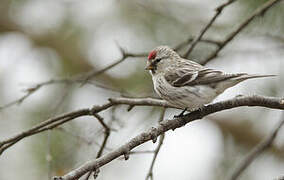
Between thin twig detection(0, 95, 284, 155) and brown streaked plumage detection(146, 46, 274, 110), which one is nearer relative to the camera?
thin twig detection(0, 95, 284, 155)

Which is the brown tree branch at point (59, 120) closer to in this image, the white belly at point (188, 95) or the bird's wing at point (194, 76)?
the white belly at point (188, 95)

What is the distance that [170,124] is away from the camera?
287 centimetres

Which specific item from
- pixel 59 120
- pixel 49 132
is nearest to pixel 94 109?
pixel 59 120

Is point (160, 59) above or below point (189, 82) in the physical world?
below

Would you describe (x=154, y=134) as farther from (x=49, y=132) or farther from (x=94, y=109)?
(x=49, y=132)

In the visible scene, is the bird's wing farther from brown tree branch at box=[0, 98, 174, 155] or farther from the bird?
brown tree branch at box=[0, 98, 174, 155]

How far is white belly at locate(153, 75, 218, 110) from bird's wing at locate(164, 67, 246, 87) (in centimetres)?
5

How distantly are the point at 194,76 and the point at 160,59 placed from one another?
1.84ft

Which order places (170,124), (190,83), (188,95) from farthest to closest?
(190,83) → (188,95) → (170,124)

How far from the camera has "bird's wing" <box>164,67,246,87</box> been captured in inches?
133

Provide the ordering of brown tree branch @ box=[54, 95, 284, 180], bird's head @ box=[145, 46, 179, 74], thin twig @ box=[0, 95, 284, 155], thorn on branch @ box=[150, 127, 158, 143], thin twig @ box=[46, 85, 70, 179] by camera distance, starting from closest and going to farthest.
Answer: brown tree branch @ box=[54, 95, 284, 180], thorn on branch @ box=[150, 127, 158, 143], thin twig @ box=[0, 95, 284, 155], thin twig @ box=[46, 85, 70, 179], bird's head @ box=[145, 46, 179, 74]

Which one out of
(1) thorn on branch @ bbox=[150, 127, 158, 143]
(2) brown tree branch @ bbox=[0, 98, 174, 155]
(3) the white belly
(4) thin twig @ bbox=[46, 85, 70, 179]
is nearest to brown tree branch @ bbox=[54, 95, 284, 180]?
(1) thorn on branch @ bbox=[150, 127, 158, 143]

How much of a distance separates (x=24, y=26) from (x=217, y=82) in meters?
3.24

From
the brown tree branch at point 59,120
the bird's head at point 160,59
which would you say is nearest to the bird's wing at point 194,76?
the bird's head at point 160,59
